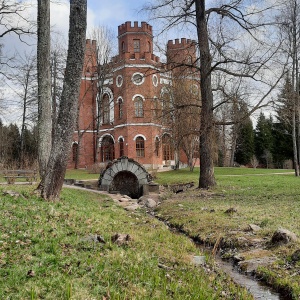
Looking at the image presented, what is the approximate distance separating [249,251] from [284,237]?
0.64m

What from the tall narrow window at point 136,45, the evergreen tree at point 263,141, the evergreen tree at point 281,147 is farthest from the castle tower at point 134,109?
the evergreen tree at point 263,141

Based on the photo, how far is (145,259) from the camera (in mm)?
5203

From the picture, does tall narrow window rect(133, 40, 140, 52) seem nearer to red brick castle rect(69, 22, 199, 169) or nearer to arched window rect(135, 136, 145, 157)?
red brick castle rect(69, 22, 199, 169)

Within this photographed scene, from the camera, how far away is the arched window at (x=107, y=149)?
142ft

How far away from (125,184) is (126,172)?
0.65 metres

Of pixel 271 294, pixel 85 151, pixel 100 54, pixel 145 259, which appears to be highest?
pixel 100 54

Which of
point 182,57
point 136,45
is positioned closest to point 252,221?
point 182,57

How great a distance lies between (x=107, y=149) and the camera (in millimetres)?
43688

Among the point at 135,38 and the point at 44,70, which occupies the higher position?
the point at 135,38

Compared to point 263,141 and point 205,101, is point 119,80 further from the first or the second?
point 205,101

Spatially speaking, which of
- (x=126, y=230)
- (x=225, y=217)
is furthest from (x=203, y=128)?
(x=126, y=230)

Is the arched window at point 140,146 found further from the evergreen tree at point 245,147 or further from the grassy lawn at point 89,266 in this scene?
the grassy lawn at point 89,266

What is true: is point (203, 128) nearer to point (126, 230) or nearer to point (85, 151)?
Answer: point (126, 230)

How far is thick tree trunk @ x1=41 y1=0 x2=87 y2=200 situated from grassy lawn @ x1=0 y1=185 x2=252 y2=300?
2.31 meters
